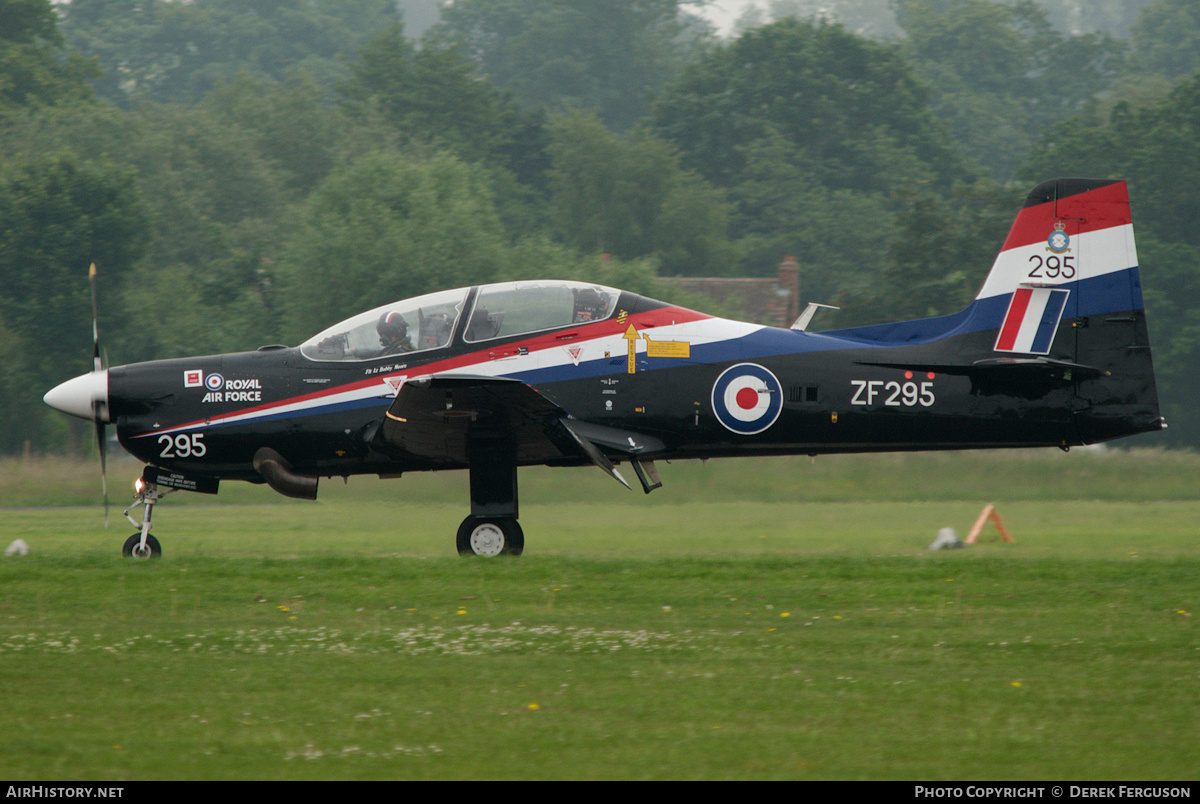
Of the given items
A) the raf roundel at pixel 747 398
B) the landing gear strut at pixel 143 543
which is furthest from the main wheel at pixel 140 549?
the raf roundel at pixel 747 398

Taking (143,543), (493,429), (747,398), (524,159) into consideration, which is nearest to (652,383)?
(747,398)

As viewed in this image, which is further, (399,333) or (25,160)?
(25,160)

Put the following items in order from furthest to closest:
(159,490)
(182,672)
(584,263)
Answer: (584,263)
(159,490)
(182,672)

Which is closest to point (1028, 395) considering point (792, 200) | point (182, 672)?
point (182, 672)

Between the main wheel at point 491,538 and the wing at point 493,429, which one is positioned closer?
the wing at point 493,429

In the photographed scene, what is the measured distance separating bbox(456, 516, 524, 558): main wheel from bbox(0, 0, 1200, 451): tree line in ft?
69.2

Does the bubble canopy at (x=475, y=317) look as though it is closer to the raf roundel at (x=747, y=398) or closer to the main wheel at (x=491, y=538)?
the raf roundel at (x=747, y=398)

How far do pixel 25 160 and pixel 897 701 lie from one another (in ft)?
125

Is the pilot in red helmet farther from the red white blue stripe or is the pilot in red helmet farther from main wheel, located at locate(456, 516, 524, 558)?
the red white blue stripe

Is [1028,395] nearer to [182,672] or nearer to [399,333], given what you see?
[399,333]

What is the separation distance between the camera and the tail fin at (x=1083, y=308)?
11977mm

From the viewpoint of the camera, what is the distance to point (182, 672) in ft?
25.1

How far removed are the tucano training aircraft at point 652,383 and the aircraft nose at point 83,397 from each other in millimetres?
21

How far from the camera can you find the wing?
37.0ft
